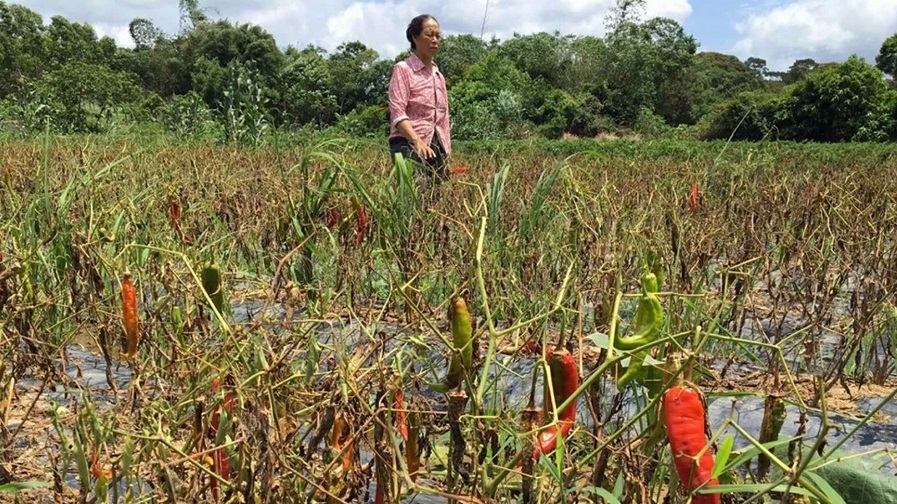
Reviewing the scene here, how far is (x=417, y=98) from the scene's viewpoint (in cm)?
425

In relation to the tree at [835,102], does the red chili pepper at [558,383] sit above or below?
below

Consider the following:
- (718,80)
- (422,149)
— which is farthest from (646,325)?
(718,80)

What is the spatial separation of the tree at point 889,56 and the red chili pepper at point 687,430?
42227 millimetres

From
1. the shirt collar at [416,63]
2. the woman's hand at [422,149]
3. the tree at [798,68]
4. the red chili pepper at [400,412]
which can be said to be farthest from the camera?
the tree at [798,68]

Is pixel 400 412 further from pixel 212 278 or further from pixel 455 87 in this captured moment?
pixel 455 87

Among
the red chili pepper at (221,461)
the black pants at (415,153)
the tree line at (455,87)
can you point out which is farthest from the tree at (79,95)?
the red chili pepper at (221,461)

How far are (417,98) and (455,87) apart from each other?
23255 millimetres

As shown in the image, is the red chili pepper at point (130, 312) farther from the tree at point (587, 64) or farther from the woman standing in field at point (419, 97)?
the tree at point (587, 64)

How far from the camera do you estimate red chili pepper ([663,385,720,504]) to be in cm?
89

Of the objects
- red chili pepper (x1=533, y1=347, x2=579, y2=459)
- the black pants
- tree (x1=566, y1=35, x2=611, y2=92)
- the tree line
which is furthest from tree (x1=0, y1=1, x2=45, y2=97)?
red chili pepper (x1=533, y1=347, x2=579, y2=459)

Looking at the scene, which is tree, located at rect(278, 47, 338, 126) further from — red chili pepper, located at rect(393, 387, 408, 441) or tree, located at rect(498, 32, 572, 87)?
red chili pepper, located at rect(393, 387, 408, 441)

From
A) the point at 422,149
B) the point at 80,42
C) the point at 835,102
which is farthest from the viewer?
the point at 80,42

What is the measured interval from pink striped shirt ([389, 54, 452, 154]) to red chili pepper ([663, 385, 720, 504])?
3365 millimetres

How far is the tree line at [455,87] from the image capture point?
17.9 meters
